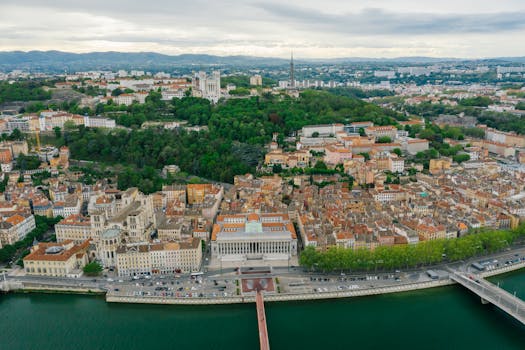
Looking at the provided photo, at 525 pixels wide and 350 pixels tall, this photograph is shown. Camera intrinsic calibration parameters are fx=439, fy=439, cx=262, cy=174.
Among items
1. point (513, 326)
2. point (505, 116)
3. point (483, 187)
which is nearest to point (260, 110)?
point (483, 187)

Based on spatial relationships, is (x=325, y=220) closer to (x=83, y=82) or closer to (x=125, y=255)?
(x=125, y=255)

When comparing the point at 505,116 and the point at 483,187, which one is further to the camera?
the point at 505,116

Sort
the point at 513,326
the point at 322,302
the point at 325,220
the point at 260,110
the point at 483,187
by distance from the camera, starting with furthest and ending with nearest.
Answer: the point at 260,110
the point at 483,187
the point at 325,220
the point at 322,302
the point at 513,326

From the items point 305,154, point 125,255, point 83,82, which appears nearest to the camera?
point 125,255

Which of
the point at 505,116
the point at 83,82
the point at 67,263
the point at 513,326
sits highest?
the point at 83,82

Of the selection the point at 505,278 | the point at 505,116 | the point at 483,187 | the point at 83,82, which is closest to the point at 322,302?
the point at 505,278

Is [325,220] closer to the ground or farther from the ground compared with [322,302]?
farther from the ground

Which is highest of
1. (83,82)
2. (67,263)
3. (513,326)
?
(83,82)

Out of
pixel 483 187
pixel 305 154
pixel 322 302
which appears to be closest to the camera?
pixel 322 302

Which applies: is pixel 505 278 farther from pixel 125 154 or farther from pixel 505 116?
pixel 505 116
